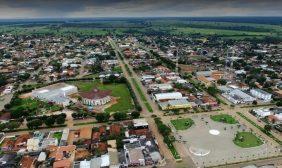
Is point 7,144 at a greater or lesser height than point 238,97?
lesser

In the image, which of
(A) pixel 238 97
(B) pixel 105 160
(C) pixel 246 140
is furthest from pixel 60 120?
(A) pixel 238 97

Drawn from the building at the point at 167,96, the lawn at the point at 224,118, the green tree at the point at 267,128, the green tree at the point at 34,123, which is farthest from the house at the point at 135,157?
the building at the point at 167,96

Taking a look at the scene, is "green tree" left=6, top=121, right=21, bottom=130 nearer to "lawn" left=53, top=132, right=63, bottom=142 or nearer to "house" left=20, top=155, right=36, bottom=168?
"lawn" left=53, top=132, right=63, bottom=142

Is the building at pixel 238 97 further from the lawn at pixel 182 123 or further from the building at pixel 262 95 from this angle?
the lawn at pixel 182 123

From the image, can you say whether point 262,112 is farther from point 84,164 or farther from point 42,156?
point 42,156

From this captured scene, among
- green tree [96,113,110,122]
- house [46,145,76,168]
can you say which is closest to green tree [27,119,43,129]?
house [46,145,76,168]
